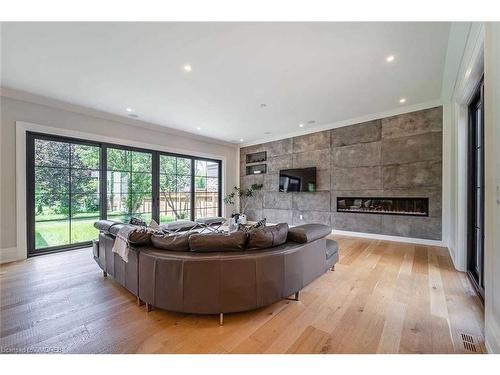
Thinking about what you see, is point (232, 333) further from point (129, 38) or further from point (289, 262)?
point (129, 38)

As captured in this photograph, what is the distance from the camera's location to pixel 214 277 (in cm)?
176

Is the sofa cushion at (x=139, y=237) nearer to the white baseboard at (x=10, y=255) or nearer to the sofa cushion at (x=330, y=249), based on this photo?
the sofa cushion at (x=330, y=249)

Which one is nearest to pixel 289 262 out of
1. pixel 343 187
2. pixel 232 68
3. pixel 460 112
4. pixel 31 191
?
pixel 232 68

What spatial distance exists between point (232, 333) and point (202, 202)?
17.1 feet

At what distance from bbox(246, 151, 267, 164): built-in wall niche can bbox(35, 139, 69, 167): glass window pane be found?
482cm

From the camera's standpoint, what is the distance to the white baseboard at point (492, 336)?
140 cm

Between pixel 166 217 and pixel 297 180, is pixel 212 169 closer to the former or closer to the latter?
pixel 166 217

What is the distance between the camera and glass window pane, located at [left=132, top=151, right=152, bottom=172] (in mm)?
5047

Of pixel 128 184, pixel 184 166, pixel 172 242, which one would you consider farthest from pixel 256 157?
pixel 172 242

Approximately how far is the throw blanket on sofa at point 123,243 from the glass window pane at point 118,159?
2.97 meters

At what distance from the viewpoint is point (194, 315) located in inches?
76.2

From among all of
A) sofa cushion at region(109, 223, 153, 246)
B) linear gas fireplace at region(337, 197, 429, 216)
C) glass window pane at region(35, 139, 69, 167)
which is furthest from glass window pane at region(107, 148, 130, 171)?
linear gas fireplace at region(337, 197, 429, 216)

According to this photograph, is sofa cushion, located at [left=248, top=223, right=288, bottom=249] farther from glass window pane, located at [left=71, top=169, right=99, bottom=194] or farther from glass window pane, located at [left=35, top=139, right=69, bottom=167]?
glass window pane, located at [left=35, top=139, right=69, bottom=167]

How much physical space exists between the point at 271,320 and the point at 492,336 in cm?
154
